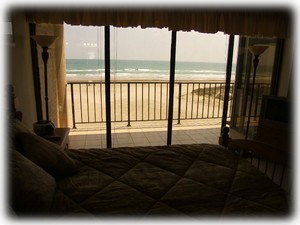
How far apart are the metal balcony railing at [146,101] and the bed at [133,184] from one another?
248cm

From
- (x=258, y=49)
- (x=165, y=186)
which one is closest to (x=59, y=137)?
(x=165, y=186)

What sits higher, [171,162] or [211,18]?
[211,18]

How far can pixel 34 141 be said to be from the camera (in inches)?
58.2

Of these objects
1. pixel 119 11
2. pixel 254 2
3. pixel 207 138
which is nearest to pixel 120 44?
pixel 119 11

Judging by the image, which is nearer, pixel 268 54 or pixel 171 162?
pixel 171 162

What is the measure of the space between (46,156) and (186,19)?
87.6 inches

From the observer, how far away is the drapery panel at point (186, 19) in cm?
263

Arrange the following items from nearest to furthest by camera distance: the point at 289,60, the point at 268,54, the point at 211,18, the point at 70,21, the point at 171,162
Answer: the point at 171,162, the point at 70,21, the point at 211,18, the point at 289,60, the point at 268,54

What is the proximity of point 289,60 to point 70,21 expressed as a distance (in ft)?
9.28

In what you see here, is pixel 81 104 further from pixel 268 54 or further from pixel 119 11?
pixel 268 54

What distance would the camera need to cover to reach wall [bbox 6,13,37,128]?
2.19 m

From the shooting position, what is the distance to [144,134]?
420 centimetres

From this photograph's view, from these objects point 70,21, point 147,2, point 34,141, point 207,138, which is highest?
point 147,2

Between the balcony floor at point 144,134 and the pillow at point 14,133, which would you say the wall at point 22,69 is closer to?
the pillow at point 14,133
